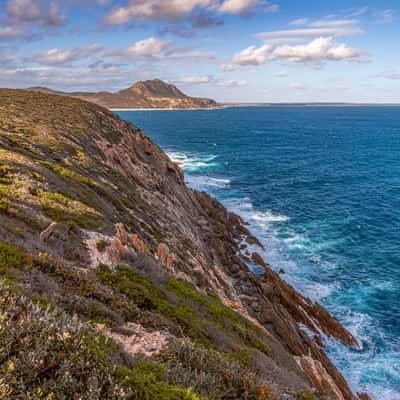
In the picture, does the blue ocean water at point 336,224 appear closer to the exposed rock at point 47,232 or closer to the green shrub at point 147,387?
the green shrub at point 147,387

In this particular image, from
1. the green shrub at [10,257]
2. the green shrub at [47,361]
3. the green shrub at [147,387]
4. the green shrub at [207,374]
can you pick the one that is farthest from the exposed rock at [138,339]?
the green shrub at [10,257]

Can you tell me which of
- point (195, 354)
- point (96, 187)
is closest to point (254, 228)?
point (96, 187)

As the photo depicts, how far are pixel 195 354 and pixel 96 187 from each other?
19.4 meters

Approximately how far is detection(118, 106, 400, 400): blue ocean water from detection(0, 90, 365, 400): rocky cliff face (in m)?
3.10

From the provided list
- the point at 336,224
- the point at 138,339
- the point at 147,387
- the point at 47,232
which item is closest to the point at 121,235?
the point at 47,232

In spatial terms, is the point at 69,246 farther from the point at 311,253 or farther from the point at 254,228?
the point at 254,228

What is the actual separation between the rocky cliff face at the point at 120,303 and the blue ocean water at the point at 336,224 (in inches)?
122

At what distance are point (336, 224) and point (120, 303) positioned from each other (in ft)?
153

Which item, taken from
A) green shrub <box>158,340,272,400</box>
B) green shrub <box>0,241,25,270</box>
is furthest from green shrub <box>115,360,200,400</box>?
green shrub <box>0,241,25,270</box>

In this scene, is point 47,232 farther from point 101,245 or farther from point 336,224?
point 336,224

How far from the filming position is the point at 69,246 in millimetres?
13875

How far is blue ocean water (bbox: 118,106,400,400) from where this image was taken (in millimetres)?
27672

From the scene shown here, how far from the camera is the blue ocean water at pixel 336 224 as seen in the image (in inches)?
1089

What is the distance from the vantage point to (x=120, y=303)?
35.6 feet
